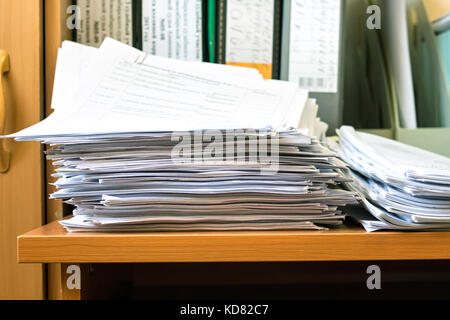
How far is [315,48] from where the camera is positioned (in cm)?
68

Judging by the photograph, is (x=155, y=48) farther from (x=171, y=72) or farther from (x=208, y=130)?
(x=208, y=130)

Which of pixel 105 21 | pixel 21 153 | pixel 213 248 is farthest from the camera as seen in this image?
pixel 105 21

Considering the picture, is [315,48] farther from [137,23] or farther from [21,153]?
[21,153]

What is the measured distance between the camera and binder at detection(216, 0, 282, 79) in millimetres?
680

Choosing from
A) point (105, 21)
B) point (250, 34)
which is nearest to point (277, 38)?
point (250, 34)

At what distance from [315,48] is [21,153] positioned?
54 centimetres

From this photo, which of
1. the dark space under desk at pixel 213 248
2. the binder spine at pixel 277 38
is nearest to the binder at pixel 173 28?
the binder spine at pixel 277 38

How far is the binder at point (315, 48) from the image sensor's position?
2.23ft

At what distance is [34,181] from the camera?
1.85 ft

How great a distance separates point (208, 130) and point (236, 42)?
0.34 metres

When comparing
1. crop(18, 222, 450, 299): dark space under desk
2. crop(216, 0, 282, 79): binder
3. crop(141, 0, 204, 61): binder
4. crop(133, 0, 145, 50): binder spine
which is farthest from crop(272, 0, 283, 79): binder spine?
crop(18, 222, 450, 299): dark space under desk

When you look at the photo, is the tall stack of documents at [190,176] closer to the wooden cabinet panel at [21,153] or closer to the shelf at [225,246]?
the shelf at [225,246]

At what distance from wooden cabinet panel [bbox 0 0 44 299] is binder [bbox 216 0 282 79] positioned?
310mm

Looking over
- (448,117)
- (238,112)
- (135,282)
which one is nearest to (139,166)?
(238,112)
